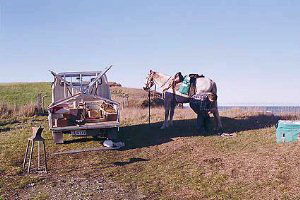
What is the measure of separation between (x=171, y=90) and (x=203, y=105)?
215cm

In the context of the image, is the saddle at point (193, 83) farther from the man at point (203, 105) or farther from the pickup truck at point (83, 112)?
the pickup truck at point (83, 112)

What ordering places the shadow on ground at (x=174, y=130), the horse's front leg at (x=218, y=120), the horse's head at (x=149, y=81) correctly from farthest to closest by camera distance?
the horse's head at (x=149, y=81)
the horse's front leg at (x=218, y=120)
the shadow on ground at (x=174, y=130)

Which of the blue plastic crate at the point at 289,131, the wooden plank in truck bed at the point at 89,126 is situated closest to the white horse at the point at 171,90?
the wooden plank in truck bed at the point at 89,126

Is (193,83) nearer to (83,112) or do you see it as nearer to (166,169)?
(83,112)

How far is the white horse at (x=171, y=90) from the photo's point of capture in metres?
16.6

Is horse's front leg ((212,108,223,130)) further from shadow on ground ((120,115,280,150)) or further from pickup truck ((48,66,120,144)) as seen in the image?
pickup truck ((48,66,120,144))

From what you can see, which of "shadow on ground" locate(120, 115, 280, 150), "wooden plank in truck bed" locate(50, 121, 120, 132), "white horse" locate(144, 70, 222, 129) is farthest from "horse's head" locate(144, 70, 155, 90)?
"wooden plank in truck bed" locate(50, 121, 120, 132)

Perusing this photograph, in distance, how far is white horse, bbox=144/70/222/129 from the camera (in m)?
16.6

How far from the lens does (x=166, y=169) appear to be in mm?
10703

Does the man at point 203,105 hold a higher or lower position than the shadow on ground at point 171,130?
higher

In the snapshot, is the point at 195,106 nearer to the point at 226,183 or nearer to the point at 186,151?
the point at 186,151

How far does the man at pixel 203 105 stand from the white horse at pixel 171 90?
0.30 metres

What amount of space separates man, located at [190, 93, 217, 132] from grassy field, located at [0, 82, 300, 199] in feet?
2.33

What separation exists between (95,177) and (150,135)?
623 centimetres
